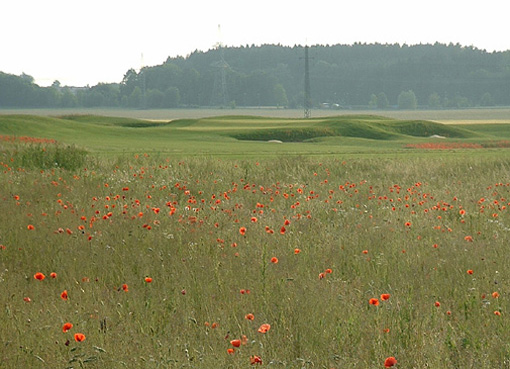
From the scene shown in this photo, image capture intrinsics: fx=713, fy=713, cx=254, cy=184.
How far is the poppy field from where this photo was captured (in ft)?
15.7

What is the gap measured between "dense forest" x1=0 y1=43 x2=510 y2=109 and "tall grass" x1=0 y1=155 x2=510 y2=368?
13983 cm

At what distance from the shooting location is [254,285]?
6199 millimetres

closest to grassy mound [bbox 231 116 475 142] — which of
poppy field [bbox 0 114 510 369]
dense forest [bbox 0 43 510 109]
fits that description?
poppy field [bbox 0 114 510 369]

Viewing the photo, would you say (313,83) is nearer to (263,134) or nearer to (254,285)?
(263,134)

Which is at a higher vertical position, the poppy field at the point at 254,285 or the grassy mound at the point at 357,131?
the poppy field at the point at 254,285

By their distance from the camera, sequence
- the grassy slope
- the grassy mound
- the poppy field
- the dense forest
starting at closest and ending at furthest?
the poppy field → the grassy slope → the grassy mound → the dense forest

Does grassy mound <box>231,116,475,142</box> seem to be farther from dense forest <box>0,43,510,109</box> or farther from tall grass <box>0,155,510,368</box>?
dense forest <box>0,43,510,109</box>

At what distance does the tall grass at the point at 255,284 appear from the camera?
4.81 meters

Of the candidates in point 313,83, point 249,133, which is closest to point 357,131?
point 249,133

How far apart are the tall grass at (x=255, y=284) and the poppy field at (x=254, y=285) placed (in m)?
0.02

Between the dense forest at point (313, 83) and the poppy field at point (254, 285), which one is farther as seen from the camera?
the dense forest at point (313, 83)

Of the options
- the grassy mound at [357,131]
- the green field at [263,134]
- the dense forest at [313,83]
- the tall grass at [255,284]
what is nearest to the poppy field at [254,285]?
the tall grass at [255,284]

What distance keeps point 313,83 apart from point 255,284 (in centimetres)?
17705

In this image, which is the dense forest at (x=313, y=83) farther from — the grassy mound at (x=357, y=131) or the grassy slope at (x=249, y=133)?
the grassy slope at (x=249, y=133)
